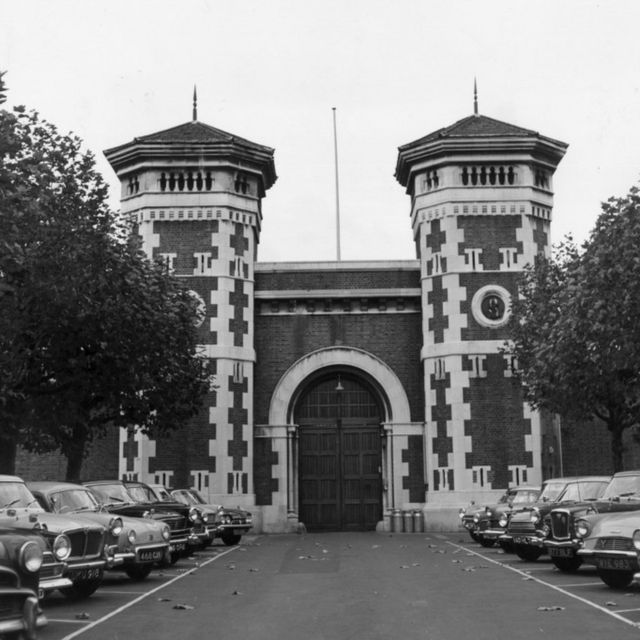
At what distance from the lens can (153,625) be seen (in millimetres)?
11266

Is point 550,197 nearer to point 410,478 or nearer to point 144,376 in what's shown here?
point 410,478

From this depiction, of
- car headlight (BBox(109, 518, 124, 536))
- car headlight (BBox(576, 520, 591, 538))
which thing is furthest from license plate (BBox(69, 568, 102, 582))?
car headlight (BBox(576, 520, 591, 538))

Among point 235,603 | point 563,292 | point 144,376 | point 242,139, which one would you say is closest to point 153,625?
point 235,603

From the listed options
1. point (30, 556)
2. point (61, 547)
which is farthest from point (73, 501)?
point (30, 556)

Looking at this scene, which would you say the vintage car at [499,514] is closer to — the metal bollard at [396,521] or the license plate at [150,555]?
the metal bollard at [396,521]

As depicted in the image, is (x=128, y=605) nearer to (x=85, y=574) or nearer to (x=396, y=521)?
(x=85, y=574)

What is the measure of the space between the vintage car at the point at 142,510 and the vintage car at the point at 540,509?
649 cm

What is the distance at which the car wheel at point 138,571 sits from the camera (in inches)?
649

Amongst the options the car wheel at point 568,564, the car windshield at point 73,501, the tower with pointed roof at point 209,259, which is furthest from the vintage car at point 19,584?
the tower with pointed roof at point 209,259

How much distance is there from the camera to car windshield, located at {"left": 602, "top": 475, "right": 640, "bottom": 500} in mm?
17516

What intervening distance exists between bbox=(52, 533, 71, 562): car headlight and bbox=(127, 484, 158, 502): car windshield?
8414mm

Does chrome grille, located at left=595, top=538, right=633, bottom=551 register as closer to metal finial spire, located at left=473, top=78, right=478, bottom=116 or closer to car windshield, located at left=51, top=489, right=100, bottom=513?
car windshield, located at left=51, top=489, right=100, bottom=513

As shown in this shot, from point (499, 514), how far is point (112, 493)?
884 centimetres

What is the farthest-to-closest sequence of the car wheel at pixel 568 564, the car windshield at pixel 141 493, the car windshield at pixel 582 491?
1. the car windshield at pixel 141 493
2. the car windshield at pixel 582 491
3. the car wheel at pixel 568 564
